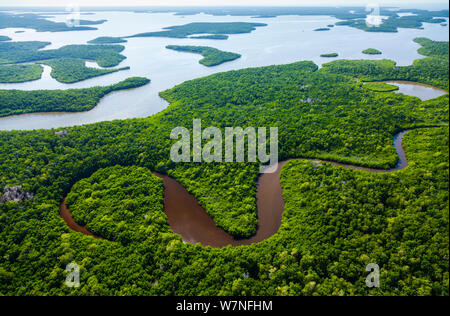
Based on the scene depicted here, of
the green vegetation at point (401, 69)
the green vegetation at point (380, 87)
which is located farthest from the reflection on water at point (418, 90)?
the green vegetation at point (380, 87)

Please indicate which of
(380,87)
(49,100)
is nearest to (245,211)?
(380,87)

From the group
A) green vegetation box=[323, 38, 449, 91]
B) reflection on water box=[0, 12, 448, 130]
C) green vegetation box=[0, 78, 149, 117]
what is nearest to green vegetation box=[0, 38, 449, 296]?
reflection on water box=[0, 12, 448, 130]

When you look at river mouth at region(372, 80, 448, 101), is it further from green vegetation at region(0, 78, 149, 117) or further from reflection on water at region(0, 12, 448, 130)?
green vegetation at region(0, 78, 149, 117)

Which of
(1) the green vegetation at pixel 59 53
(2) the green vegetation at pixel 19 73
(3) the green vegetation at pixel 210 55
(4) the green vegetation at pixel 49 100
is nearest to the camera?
(4) the green vegetation at pixel 49 100

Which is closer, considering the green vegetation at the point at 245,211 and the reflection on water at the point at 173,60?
the green vegetation at the point at 245,211

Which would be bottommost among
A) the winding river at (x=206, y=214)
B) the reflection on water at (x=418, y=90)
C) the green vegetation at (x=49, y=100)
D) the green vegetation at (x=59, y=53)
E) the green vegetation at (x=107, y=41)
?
the winding river at (x=206, y=214)

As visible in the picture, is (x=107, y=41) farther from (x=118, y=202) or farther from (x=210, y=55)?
(x=118, y=202)

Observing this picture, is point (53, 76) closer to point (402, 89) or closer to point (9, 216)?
point (9, 216)

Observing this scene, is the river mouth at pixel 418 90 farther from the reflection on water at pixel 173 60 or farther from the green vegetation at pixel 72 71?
the green vegetation at pixel 72 71
